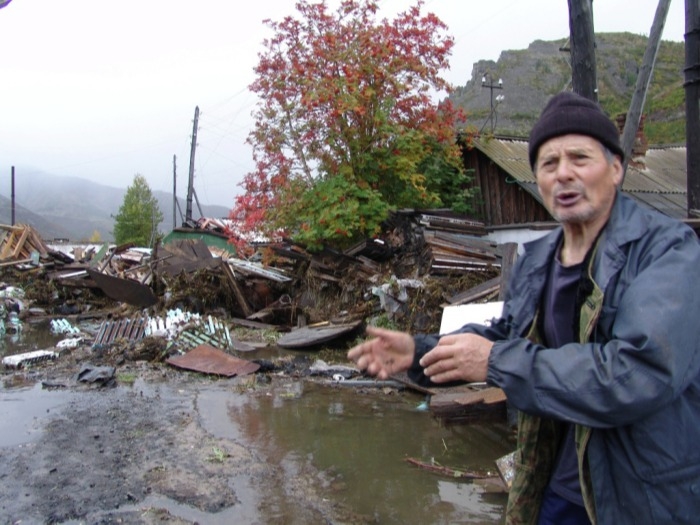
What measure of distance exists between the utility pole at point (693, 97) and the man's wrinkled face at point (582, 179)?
774 cm

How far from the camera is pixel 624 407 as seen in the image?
1.33 metres

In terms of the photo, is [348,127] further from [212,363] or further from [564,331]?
[564,331]

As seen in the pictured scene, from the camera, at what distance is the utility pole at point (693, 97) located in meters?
8.32

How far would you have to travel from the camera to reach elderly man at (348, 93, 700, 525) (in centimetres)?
135

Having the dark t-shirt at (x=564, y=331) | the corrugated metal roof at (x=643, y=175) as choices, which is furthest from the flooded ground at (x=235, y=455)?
the corrugated metal roof at (x=643, y=175)

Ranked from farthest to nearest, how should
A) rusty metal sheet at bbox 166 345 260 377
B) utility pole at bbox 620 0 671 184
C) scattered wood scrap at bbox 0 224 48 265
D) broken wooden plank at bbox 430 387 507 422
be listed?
scattered wood scrap at bbox 0 224 48 265 < rusty metal sheet at bbox 166 345 260 377 < utility pole at bbox 620 0 671 184 < broken wooden plank at bbox 430 387 507 422

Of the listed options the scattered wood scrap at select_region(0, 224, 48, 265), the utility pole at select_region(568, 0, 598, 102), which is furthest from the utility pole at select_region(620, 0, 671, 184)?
the scattered wood scrap at select_region(0, 224, 48, 265)

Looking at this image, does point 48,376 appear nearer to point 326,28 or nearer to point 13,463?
point 13,463

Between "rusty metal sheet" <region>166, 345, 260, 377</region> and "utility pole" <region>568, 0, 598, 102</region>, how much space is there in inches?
266

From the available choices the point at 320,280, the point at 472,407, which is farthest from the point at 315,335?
the point at 472,407

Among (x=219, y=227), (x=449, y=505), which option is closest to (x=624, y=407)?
(x=449, y=505)

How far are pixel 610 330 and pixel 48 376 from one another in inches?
405

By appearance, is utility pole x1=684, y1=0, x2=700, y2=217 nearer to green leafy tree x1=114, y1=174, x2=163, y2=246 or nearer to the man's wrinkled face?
the man's wrinkled face

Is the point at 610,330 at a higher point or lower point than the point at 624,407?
higher
